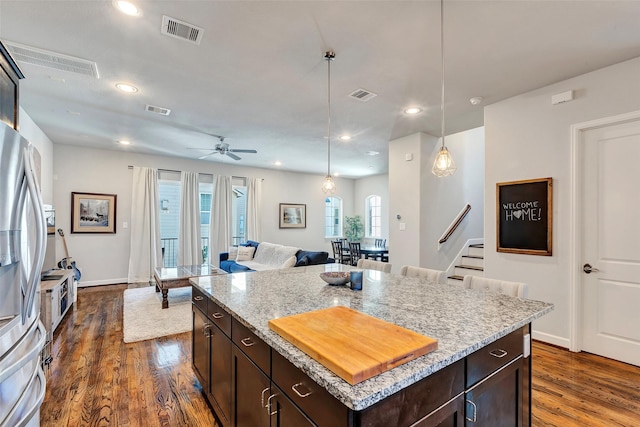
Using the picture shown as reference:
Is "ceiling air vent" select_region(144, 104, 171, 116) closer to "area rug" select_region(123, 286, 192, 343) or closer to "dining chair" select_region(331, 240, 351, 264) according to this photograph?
"area rug" select_region(123, 286, 192, 343)

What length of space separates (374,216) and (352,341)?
8.51 meters

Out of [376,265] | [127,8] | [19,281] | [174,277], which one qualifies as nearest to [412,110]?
[376,265]

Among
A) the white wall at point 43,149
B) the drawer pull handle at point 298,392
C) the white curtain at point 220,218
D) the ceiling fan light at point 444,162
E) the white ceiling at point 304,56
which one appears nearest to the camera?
the drawer pull handle at point 298,392

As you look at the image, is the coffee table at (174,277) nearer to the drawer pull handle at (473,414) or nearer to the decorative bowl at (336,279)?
the decorative bowl at (336,279)

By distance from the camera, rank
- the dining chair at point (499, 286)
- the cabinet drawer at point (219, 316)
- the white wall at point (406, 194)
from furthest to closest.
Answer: the white wall at point (406, 194) < the dining chair at point (499, 286) < the cabinet drawer at point (219, 316)

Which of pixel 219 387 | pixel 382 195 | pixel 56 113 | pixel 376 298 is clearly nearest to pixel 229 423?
pixel 219 387

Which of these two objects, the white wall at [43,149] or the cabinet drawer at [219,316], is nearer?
the cabinet drawer at [219,316]

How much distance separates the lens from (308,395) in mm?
1013

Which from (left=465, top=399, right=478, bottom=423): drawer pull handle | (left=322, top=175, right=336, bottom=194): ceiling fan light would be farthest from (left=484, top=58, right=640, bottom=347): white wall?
(left=465, top=399, right=478, bottom=423): drawer pull handle

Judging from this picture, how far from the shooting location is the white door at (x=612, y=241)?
2.73m

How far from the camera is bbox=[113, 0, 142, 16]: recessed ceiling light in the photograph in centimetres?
198

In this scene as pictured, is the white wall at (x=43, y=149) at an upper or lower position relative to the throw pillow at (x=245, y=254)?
upper

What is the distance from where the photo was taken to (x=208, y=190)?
7441mm

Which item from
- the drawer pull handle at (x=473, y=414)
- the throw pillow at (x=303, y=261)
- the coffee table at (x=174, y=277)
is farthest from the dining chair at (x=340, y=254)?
the drawer pull handle at (x=473, y=414)
